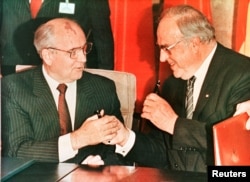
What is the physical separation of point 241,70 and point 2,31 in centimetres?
137

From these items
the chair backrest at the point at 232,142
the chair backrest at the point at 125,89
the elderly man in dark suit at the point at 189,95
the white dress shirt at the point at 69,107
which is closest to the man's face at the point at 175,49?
the elderly man in dark suit at the point at 189,95

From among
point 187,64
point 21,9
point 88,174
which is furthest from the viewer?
point 21,9

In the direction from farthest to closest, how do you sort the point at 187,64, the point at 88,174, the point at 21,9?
the point at 21,9, the point at 187,64, the point at 88,174

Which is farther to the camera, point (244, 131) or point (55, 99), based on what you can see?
point (55, 99)

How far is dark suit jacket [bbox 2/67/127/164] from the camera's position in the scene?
2385 millimetres

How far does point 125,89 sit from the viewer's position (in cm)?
241

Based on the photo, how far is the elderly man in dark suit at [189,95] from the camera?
88.4 inches

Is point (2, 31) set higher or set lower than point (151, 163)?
higher

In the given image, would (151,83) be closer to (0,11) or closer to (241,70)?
(241,70)

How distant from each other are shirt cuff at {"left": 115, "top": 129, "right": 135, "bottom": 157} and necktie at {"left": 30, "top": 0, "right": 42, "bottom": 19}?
0.88 metres

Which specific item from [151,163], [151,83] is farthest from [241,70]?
[151,163]

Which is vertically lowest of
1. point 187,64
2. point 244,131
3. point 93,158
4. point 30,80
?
point 93,158

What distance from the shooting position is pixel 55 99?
2.41m

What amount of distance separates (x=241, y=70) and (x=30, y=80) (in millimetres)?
1168
